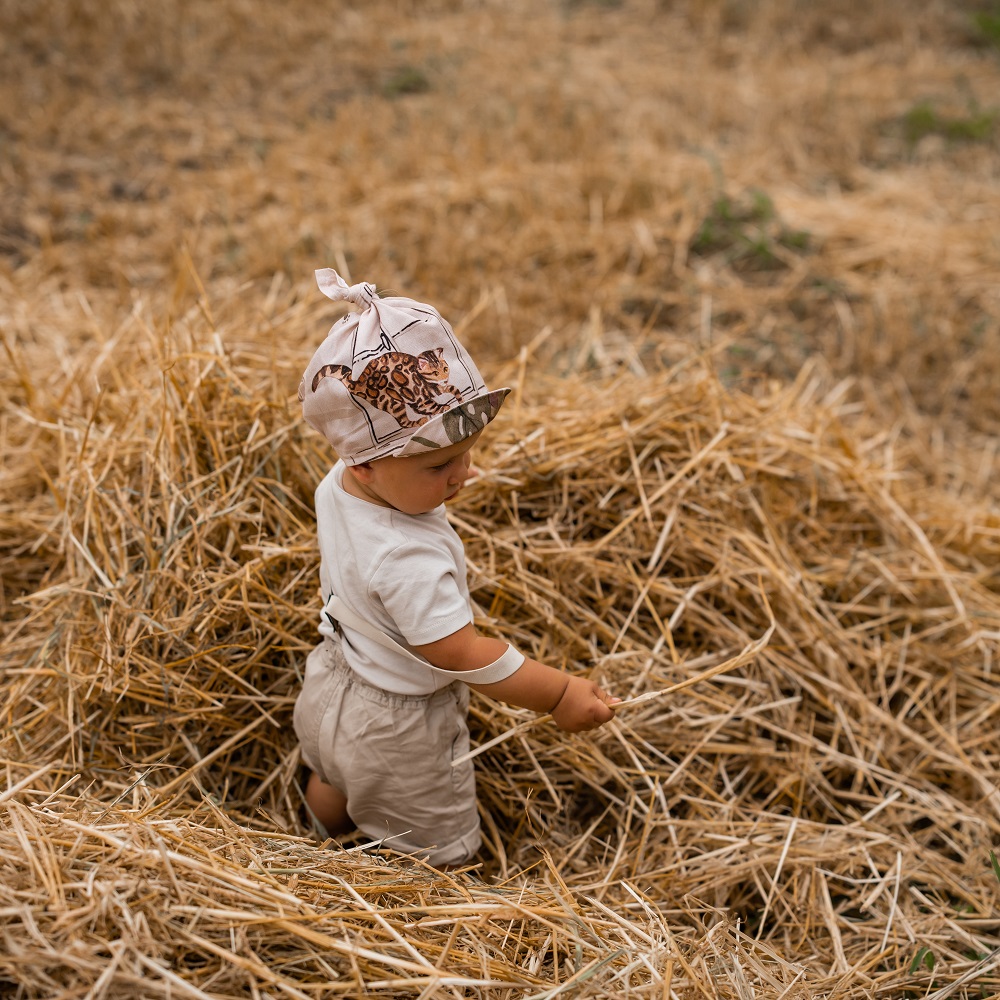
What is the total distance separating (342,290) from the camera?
165 cm

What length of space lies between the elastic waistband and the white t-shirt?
0.8 inches

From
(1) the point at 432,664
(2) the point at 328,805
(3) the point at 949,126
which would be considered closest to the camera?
(1) the point at 432,664

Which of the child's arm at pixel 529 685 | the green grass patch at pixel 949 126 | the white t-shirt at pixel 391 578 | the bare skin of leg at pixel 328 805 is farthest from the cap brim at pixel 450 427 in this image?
the green grass patch at pixel 949 126

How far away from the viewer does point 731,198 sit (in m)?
4.62

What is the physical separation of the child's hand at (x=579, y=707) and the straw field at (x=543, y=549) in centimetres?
18

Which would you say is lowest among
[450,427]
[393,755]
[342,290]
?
[393,755]

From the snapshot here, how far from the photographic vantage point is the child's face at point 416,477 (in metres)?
1.63

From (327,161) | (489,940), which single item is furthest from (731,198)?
(489,940)

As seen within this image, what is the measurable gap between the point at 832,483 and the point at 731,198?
2258 mm

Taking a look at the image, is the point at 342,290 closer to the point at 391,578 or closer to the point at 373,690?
the point at 391,578

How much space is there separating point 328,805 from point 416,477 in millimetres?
791

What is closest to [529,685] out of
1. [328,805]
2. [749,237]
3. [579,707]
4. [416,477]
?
[579,707]

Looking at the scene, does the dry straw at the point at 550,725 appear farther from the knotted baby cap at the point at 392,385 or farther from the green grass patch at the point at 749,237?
the green grass patch at the point at 749,237

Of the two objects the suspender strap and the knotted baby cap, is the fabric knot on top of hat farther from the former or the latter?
the suspender strap
